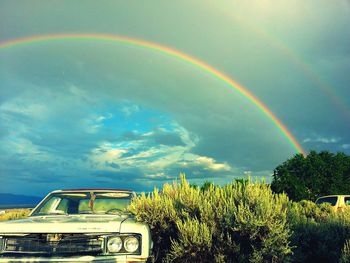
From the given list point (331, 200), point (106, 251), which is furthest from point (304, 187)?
point (106, 251)

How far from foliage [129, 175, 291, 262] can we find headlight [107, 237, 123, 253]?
4.61 ft

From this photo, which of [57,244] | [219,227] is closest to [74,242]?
[57,244]

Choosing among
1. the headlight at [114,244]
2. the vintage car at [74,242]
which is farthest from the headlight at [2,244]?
the headlight at [114,244]

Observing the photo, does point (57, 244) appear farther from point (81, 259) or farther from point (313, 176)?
point (313, 176)

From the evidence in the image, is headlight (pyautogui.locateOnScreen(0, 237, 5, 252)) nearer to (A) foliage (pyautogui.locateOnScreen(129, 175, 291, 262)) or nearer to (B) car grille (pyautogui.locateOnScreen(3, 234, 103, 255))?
(B) car grille (pyautogui.locateOnScreen(3, 234, 103, 255))

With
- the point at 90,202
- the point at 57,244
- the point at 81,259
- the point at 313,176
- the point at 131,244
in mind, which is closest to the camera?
the point at 81,259

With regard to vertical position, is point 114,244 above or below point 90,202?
below

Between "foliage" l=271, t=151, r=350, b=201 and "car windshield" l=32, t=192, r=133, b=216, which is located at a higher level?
"foliage" l=271, t=151, r=350, b=201

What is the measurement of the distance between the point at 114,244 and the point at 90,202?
2388 millimetres

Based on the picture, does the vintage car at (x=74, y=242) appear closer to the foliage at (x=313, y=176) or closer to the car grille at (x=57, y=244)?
the car grille at (x=57, y=244)

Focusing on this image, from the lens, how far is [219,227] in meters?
6.80

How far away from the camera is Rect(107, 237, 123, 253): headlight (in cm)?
506

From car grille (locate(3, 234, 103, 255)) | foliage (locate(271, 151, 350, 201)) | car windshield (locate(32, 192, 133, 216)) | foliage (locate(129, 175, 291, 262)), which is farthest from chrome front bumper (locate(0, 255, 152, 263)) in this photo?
foliage (locate(271, 151, 350, 201))

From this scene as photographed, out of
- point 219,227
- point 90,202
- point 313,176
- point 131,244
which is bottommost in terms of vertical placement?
point 131,244
